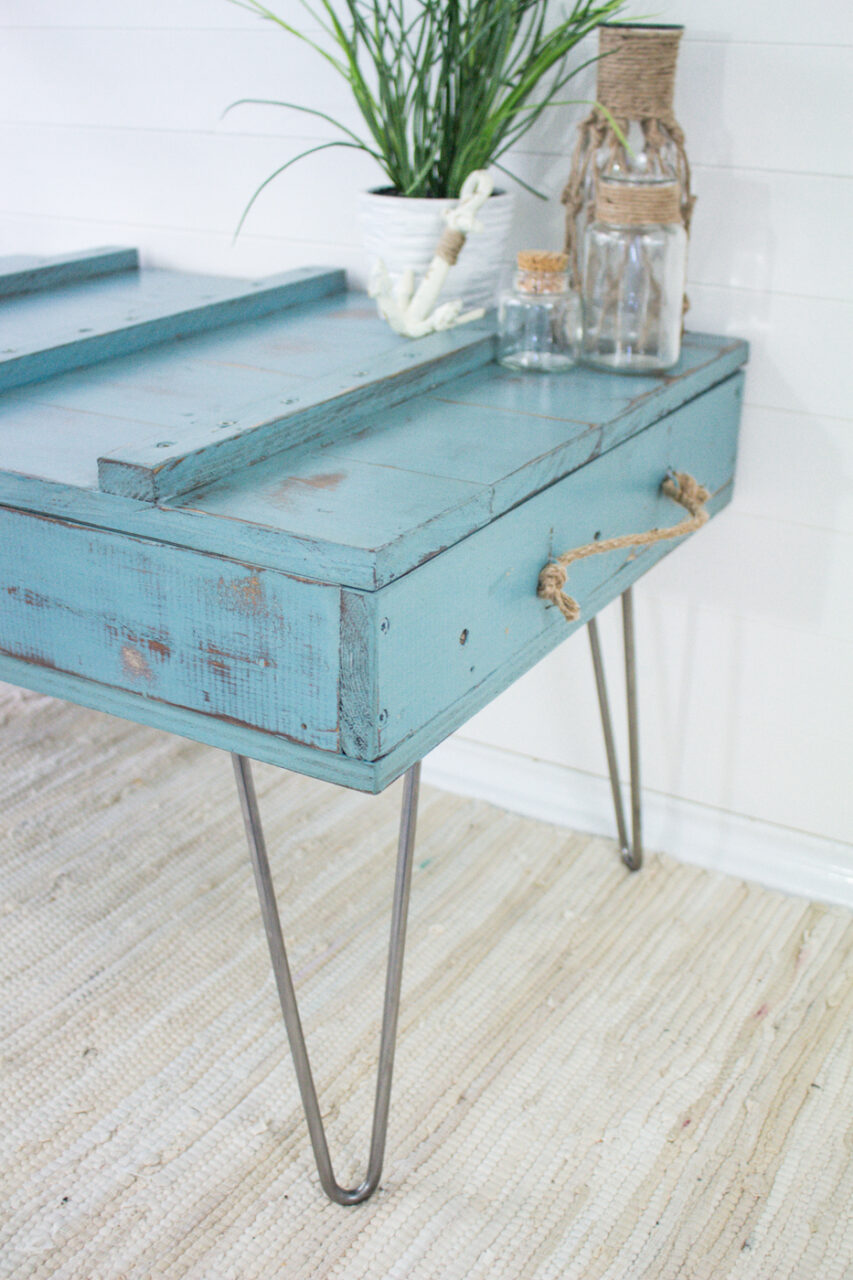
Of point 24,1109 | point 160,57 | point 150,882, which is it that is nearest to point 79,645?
point 24,1109

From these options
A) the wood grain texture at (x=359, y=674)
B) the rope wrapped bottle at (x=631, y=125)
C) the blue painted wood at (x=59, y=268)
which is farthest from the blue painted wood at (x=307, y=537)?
the blue painted wood at (x=59, y=268)

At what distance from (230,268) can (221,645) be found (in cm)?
95

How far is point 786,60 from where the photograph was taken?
120cm

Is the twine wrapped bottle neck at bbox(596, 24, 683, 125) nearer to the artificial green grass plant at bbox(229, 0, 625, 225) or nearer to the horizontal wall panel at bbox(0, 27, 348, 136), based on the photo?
the artificial green grass plant at bbox(229, 0, 625, 225)


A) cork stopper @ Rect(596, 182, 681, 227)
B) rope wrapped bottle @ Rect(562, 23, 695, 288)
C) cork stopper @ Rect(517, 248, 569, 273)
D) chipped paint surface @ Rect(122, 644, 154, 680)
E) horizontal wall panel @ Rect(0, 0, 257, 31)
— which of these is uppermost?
horizontal wall panel @ Rect(0, 0, 257, 31)

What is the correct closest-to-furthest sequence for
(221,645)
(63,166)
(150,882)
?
1. (221,645)
2. (150,882)
3. (63,166)

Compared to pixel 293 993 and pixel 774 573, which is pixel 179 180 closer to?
pixel 774 573

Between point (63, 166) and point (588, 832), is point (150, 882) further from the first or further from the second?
point (63, 166)

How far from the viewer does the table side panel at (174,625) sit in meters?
0.78

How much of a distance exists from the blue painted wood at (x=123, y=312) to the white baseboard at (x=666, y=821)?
62 centimetres

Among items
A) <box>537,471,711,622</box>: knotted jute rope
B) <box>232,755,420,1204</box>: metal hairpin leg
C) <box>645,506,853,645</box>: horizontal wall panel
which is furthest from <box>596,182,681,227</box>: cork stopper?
<box>232,755,420,1204</box>: metal hairpin leg

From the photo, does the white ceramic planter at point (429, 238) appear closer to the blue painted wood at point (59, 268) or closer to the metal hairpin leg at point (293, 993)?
the blue painted wood at point (59, 268)

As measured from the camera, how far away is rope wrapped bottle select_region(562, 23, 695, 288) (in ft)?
3.82

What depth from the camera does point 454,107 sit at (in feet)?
4.06
